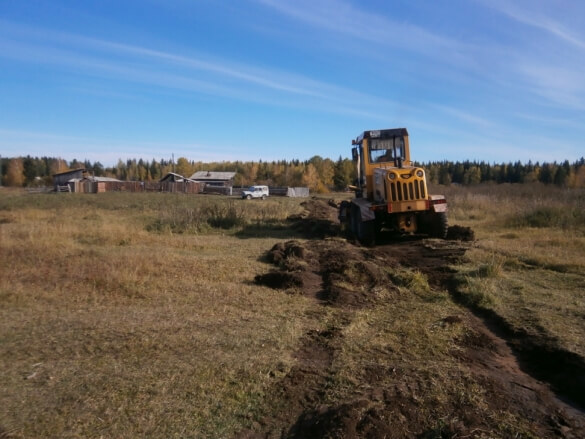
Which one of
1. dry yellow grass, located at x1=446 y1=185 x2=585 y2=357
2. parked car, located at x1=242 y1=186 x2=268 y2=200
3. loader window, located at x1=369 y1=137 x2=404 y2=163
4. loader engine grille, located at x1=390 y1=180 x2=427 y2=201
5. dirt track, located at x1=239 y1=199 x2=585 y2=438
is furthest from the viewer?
parked car, located at x1=242 y1=186 x2=268 y2=200

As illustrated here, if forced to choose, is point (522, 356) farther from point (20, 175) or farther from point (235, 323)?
point (20, 175)

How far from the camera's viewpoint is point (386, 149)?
47.0 feet

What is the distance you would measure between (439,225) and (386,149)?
2919 mm

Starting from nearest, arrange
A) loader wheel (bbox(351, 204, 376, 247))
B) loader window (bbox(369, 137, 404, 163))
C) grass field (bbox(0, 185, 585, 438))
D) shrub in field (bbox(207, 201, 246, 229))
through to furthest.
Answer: grass field (bbox(0, 185, 585, 438)), loader wheel (bbox(351, 204, 376, 247)), loader window (bbox(369, 137, 404, 163)), shrub in field (bbox(207, 201, 246, 229))

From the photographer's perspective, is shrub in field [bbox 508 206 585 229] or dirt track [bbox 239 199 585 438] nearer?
dirt track [bbox 239 199 585 438]

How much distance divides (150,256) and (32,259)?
2326 mm

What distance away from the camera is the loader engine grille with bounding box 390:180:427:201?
40.7 ft

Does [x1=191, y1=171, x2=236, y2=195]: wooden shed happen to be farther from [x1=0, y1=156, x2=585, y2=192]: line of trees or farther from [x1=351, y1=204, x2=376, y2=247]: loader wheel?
[x1=351, y1=204, x2=376, y2=247]: loader wheel

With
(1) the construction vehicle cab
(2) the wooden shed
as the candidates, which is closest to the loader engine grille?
(1) the construction vehicle cab

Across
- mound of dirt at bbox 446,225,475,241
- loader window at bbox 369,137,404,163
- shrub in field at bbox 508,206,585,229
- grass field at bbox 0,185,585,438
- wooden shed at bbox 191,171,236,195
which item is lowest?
grass field at bbox 0,185,585,438

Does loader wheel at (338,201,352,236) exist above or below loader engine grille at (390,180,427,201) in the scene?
below

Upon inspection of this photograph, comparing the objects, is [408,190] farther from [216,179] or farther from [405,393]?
[216,179]

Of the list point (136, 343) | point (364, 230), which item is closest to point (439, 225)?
point (364, 230)

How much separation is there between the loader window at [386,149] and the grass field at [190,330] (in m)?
4.28
